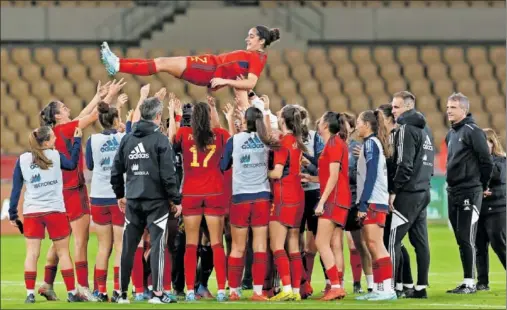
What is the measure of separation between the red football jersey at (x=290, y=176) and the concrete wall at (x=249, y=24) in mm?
15671

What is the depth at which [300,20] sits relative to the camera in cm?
2848

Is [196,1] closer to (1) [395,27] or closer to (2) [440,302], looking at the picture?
(1) [395,27]

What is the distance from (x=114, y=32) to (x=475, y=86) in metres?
8.41

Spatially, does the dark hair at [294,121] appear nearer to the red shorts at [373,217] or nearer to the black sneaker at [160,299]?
the red shorts at [373,217]

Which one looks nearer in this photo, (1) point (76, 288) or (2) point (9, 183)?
(1) point (76, 288)

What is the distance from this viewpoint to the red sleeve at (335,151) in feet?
39.5

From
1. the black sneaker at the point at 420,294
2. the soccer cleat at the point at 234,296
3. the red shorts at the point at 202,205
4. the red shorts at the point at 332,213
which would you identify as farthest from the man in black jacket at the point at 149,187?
the black sneaker at the point at 420,294

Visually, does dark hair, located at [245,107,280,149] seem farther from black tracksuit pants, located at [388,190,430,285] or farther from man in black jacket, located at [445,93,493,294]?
man in black jacket, located at [445,93,493,294]

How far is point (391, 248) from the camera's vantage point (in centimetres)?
1241

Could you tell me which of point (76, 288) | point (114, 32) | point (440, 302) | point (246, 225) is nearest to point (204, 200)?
point (246, 225)

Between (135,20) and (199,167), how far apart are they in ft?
54.7

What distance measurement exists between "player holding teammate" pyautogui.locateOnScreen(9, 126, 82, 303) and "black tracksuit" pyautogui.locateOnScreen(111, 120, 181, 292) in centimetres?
66

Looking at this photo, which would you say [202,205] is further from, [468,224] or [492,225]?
[492,225]

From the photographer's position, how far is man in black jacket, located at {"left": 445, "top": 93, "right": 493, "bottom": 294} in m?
13.1
